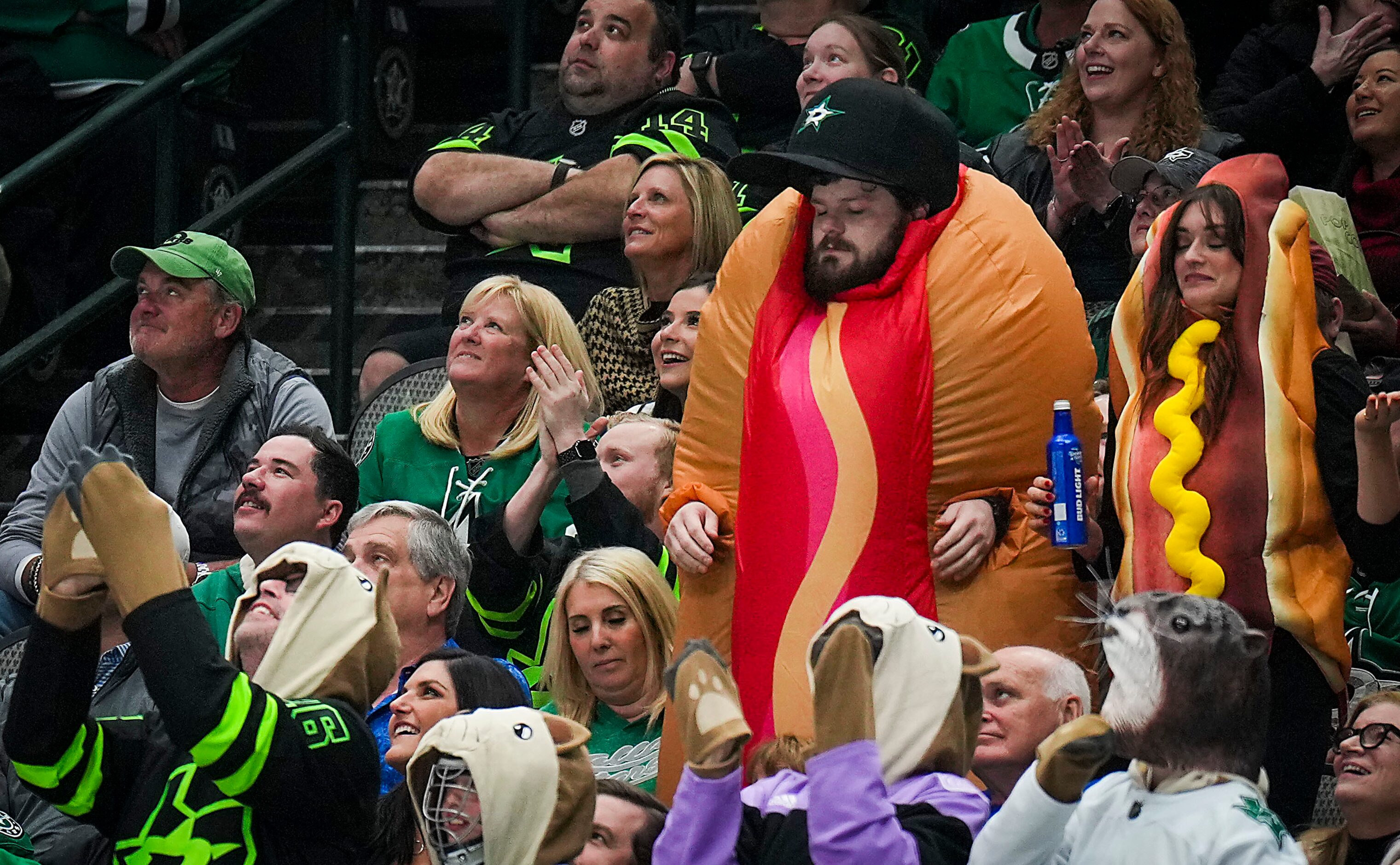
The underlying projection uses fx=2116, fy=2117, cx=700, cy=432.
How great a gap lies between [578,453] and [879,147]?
118 centimetres

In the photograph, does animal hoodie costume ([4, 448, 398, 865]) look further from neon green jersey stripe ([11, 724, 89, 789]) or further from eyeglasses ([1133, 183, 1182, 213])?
eyeglasses ([1133, 183, 1182, 213])

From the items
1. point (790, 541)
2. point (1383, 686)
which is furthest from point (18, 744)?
point (1383, 686)

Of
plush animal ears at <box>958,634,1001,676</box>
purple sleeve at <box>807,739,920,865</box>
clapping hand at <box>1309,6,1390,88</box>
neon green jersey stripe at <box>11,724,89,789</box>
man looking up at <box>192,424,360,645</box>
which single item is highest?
clapping hand at <box>1309,6,1390,88</box>

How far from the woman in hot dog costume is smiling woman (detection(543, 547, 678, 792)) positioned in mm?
918

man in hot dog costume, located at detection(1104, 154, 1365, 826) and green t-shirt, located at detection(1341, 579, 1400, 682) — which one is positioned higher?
man in hot dog costume, located at detection(1104, 154, 1365, 826)

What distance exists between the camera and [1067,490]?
3758mm

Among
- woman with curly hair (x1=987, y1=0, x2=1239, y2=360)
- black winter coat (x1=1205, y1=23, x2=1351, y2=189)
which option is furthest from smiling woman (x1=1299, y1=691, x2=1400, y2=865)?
black winter coat (x1=1205, y1=23, x2=1351, y2=189)

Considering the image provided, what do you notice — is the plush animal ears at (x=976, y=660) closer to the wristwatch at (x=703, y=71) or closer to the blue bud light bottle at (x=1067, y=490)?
the blue bud light bottle at (x=1067, y=490)

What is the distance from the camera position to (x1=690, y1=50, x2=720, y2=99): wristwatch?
248 inches

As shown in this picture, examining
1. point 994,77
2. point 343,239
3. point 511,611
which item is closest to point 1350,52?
point 994,77

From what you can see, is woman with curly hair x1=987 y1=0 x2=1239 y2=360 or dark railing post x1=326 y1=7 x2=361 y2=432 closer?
woman with curly hair x1=987 y1=0 x2=1239 y2=360

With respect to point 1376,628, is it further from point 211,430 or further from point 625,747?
point 211,430

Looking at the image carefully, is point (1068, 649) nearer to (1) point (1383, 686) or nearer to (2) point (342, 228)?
(1) point (1383, 686)

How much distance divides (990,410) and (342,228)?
3.06 metres
